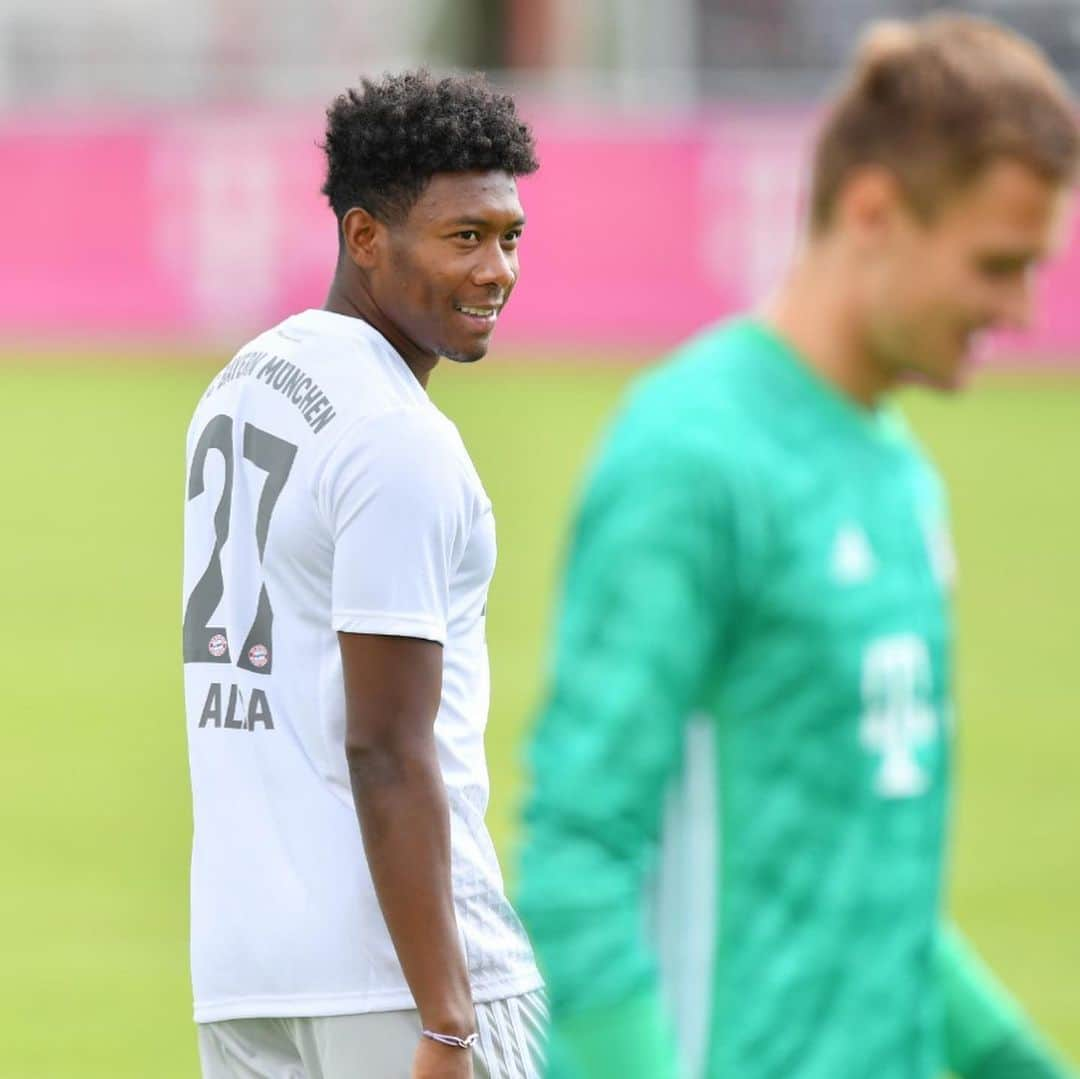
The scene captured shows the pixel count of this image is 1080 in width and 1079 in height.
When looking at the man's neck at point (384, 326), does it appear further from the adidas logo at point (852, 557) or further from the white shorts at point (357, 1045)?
the adidas logo at point (852, 557)

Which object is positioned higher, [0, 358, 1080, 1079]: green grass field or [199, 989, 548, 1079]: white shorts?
[199, 989, 548, 1079]: white shorts

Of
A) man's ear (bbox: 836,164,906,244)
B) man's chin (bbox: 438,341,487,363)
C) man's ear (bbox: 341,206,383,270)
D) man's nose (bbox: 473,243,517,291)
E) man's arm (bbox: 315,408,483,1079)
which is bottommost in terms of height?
man's arm (bbox: 315,408,483,1079)

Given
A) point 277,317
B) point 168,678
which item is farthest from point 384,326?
point 277,317

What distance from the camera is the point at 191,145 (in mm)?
26531

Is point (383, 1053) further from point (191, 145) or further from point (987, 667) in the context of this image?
point (191, 145)

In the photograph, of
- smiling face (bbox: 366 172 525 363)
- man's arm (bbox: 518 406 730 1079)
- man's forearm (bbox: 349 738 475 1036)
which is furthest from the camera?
smiling face (bbox: 366 172 525 363)

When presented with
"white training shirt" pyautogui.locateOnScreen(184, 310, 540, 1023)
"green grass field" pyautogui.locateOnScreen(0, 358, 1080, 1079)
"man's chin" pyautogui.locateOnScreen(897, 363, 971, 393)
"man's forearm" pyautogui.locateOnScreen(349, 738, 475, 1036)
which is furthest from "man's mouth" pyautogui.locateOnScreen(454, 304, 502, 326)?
"green grass field" pyautogui.locateOnScreen(0, 358, 1080, 1079)

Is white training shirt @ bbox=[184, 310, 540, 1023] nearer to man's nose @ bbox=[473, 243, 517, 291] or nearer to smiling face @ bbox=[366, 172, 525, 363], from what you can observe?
smiling face @ bbox=[366, 172, 525, 363]

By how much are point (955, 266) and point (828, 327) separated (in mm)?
152

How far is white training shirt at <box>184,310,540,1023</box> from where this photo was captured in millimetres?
3184

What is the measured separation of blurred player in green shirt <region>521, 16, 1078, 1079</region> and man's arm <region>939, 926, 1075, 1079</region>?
0.43 feet

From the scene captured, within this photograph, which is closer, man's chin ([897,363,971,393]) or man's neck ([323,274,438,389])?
man's chin ([897,363,971,393])

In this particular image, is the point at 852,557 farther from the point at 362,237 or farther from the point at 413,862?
the point at 362,237

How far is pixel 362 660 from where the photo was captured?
3.17 meters
